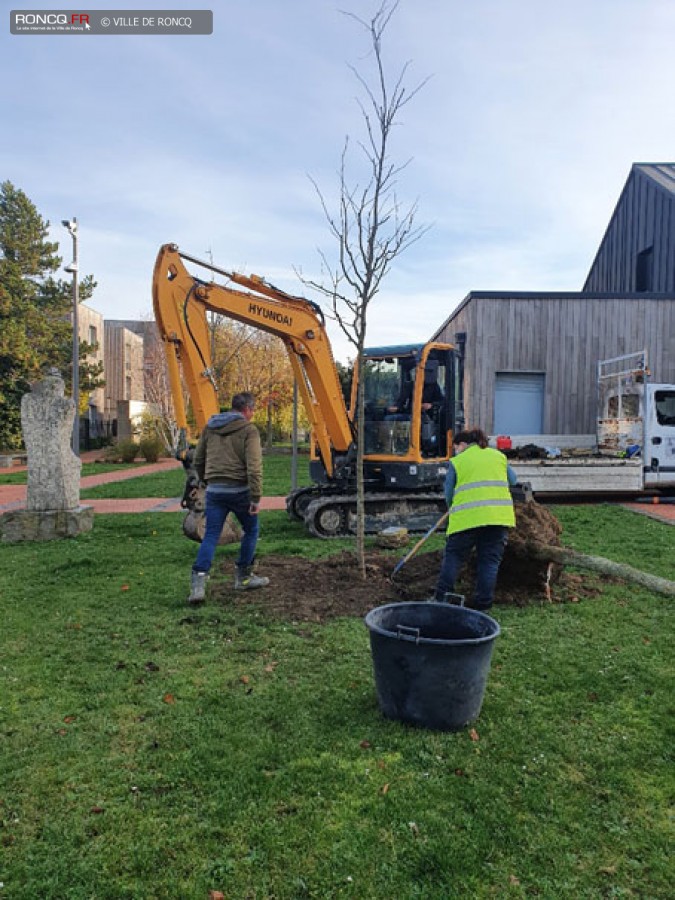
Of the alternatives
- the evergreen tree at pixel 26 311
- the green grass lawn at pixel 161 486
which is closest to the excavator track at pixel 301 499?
the green grass lawn at pixel 161 486

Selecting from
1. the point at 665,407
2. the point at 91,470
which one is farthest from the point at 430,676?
the point at 91,470

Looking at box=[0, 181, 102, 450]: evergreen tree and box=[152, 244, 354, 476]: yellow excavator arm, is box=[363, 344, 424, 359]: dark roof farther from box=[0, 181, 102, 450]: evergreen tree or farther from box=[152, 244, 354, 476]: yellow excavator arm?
box=[0, 181, 102, 450]: evergreen tree

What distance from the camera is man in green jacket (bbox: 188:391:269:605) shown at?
19.5ft

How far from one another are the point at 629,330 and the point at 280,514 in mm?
10757

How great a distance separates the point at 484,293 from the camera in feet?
52.9

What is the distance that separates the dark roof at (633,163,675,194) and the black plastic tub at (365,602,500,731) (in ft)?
71.3

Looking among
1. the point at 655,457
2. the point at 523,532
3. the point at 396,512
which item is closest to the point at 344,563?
the point at 523,532

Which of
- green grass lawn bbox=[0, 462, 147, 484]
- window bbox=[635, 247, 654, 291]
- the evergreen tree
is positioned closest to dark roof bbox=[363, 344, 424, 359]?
green grass lawn bbox=[0, 462, 147, 484]

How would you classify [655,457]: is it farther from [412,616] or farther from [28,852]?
[28,852]

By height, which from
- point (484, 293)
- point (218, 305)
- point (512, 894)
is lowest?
point (512, 894)

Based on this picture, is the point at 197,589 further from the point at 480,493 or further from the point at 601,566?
the point at 601,566

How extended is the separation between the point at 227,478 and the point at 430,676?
315cm

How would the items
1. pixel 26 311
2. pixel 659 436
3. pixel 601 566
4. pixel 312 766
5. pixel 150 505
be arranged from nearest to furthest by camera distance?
pixel 312 766, pixel 601 566, pixel 150 505, pixel 659 436, pixel 26 311

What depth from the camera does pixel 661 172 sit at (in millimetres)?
22953
